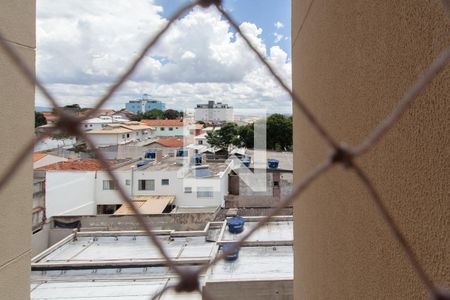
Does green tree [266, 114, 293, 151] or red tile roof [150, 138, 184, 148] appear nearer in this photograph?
green tree [266, 114, 293, 151]

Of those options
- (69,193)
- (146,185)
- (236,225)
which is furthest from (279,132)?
(69,193)

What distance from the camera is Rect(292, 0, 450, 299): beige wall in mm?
639

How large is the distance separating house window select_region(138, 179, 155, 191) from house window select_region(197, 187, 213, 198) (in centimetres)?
159

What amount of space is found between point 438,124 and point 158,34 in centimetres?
46

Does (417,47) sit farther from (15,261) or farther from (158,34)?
(15,261)

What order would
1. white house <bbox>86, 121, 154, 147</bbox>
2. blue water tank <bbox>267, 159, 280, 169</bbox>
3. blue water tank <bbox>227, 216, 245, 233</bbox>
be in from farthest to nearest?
1. blue water tank <bbox>267, 159, 280, 169</bbox>
2. blue water tank <bbox>227, 216, 245, 233</bbox>
3. white house <bbox>86, 121, 154, 147</bbox>

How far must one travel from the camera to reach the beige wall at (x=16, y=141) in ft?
5.75

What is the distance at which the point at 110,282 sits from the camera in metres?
6.22

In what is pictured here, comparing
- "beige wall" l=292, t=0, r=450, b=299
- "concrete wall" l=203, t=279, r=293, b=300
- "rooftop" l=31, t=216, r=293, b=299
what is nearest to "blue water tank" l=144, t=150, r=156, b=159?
"rooftop" l=31, t=216, r=293, b=299

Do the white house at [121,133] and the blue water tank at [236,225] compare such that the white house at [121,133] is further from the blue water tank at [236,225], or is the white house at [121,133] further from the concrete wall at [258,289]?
the blue water tank at [236,225]

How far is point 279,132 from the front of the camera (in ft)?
39.9

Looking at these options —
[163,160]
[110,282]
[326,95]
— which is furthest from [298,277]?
[163,160]

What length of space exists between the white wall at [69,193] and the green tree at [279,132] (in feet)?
19.5

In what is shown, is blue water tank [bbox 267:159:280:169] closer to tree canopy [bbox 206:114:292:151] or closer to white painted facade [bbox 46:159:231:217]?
tree canopy [bbox 206:114:292:151]
